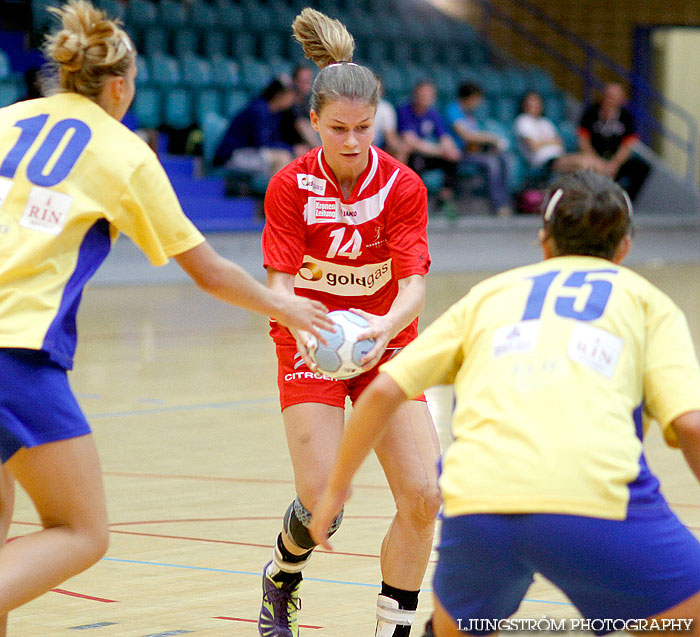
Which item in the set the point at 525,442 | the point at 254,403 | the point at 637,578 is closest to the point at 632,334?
the point at 525,442

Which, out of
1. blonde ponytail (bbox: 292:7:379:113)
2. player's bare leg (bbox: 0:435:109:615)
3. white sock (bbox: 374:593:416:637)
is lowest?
white sock (bbox: 374:593:416:637)

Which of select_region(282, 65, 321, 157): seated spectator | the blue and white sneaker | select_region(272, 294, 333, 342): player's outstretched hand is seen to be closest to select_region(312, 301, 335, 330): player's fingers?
select_region(272, 294, 333, 342): player's outstretched hand

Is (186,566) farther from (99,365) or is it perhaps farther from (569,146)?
(569,146)

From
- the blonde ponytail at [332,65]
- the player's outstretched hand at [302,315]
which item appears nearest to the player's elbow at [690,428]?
the player's outstretched hand at [302,315]

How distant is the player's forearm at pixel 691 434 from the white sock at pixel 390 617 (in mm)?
1440

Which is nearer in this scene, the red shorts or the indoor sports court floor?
the red shorts

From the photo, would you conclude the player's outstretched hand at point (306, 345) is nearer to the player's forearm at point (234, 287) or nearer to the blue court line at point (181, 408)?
the player's forearm at point (234, 287)

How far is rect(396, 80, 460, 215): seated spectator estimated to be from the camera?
594 inches

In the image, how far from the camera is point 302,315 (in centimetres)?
323

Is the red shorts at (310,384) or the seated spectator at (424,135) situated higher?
the red shorts at (310,384)

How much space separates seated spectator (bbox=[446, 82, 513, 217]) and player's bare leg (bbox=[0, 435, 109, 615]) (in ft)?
44.3

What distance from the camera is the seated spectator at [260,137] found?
45.7 ft

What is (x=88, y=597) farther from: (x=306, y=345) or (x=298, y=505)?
(x=306, y=345)

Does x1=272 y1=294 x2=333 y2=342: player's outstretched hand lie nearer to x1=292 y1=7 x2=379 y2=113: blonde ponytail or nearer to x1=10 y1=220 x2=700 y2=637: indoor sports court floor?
x1=292 y1=7 x2=379 y2=113: blonde ponytail
